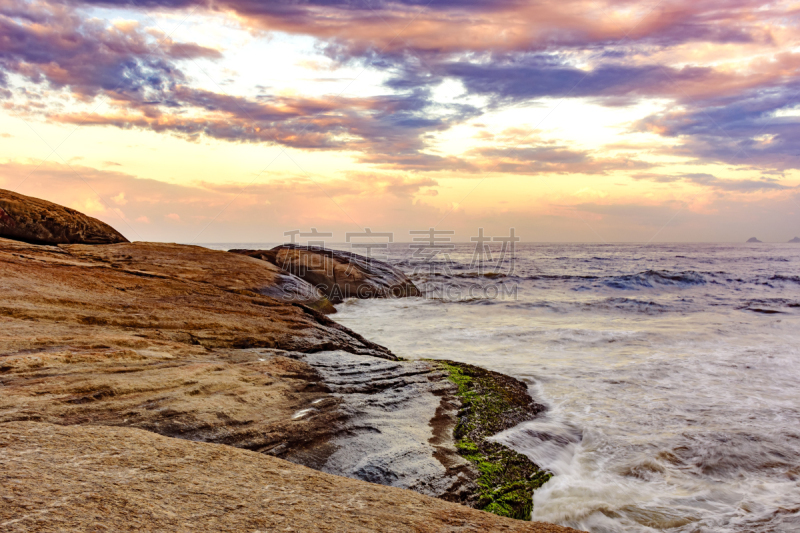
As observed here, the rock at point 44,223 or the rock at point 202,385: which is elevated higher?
the rock at point 44,223

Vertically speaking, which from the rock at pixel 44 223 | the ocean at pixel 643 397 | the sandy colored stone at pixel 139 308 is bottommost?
the ocean at pixel 643 397

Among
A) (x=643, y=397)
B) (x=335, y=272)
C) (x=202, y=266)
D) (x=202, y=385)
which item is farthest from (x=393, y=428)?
(x=335, y=272)

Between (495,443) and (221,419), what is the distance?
2.24 m

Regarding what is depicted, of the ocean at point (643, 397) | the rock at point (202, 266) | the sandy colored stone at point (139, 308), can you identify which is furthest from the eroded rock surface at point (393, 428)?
the rock at point (202, 266)

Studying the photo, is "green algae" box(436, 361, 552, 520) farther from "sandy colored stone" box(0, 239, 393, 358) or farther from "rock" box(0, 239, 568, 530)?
"sandy colored stone" box(0, 239, 393, 358)

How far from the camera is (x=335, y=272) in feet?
47.8

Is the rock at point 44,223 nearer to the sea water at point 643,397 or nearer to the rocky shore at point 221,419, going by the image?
the rocky shore at point 221,419

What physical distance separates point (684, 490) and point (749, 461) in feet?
3.53

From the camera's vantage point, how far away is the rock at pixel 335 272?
13750 millimetres

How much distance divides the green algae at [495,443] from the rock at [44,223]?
8.57 meters

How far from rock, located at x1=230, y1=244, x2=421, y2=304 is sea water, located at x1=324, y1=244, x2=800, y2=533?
0.81 meters

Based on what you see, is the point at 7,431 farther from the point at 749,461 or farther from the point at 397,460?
the point at 749,461

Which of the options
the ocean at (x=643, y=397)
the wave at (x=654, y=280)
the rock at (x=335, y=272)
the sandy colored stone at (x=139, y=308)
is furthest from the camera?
the wave at (x=654, y=280)

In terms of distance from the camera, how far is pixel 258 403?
370 centimetres
